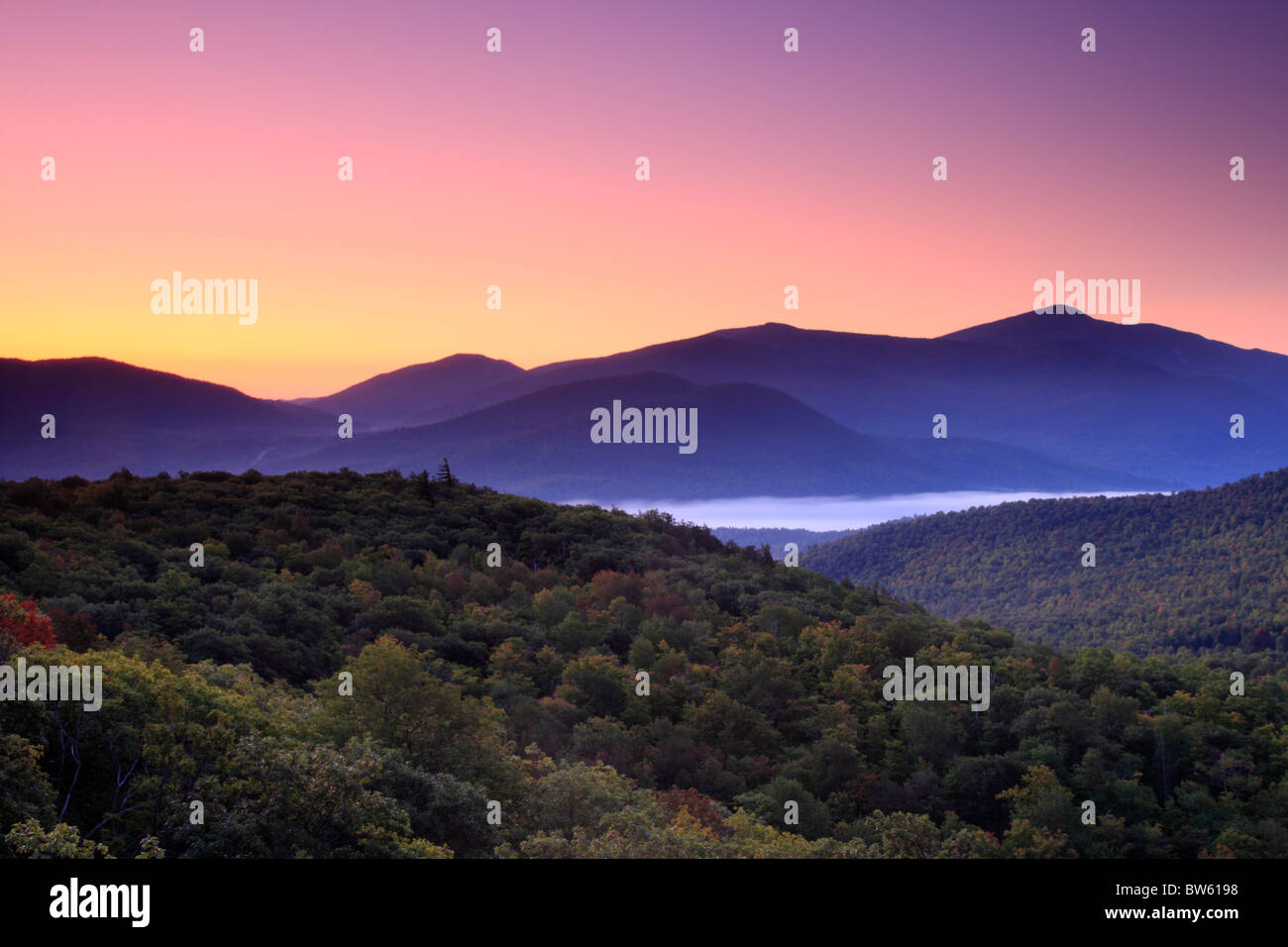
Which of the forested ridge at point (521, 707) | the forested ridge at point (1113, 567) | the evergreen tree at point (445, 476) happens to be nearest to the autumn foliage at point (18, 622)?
the forested ridge at point (521, 707)

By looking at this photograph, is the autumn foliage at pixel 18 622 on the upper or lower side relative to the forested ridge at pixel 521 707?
upper

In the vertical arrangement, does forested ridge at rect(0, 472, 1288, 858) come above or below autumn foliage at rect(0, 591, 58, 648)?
below

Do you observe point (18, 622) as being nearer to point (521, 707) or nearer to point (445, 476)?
point (521, 707)

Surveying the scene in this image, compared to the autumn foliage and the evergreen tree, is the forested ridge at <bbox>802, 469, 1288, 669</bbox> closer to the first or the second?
the evergreen tree

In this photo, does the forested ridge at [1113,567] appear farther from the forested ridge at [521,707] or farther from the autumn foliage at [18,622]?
the autumn foliage at [18,622]

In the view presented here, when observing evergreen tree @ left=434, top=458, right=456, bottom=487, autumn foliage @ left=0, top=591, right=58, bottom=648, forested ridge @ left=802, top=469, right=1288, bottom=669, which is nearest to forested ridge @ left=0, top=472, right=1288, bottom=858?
autumn foliage @ left=0, top=591, right=58, bottom=648

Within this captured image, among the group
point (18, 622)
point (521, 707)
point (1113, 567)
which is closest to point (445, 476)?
point (521, 707)
